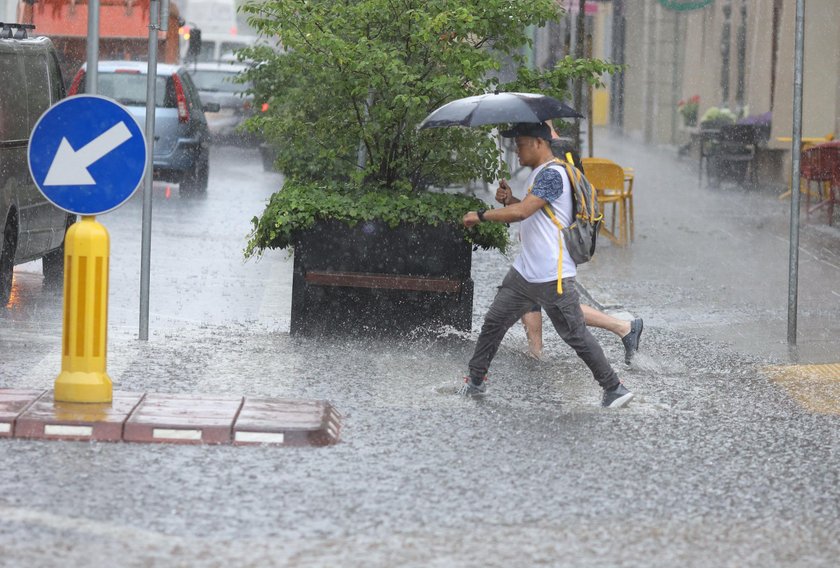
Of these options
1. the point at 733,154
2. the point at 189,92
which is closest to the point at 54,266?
the point at 189,92

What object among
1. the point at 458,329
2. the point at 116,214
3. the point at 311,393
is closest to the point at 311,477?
the point at 311,393

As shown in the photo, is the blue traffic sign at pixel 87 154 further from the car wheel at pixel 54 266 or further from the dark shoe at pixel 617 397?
the car wheel at pixel 54 266

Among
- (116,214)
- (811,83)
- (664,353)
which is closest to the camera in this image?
(664,353)

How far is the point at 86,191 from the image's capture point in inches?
313

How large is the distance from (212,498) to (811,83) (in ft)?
67.0

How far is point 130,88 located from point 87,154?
15.1 meters

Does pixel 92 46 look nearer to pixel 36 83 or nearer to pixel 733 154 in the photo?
pixel 36 83

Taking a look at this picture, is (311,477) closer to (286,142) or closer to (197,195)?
(286,142)

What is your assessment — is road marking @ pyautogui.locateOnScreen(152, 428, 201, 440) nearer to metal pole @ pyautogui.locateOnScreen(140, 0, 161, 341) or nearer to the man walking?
the man walking

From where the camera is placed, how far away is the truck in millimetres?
30422

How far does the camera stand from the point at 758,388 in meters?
9.40

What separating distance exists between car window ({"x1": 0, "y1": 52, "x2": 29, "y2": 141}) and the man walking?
4696 millimetres

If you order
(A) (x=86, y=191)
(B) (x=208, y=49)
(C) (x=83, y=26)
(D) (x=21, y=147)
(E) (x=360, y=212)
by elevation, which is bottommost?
(E) (x=360, y=212)

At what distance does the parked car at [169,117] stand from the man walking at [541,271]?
14.1 m
